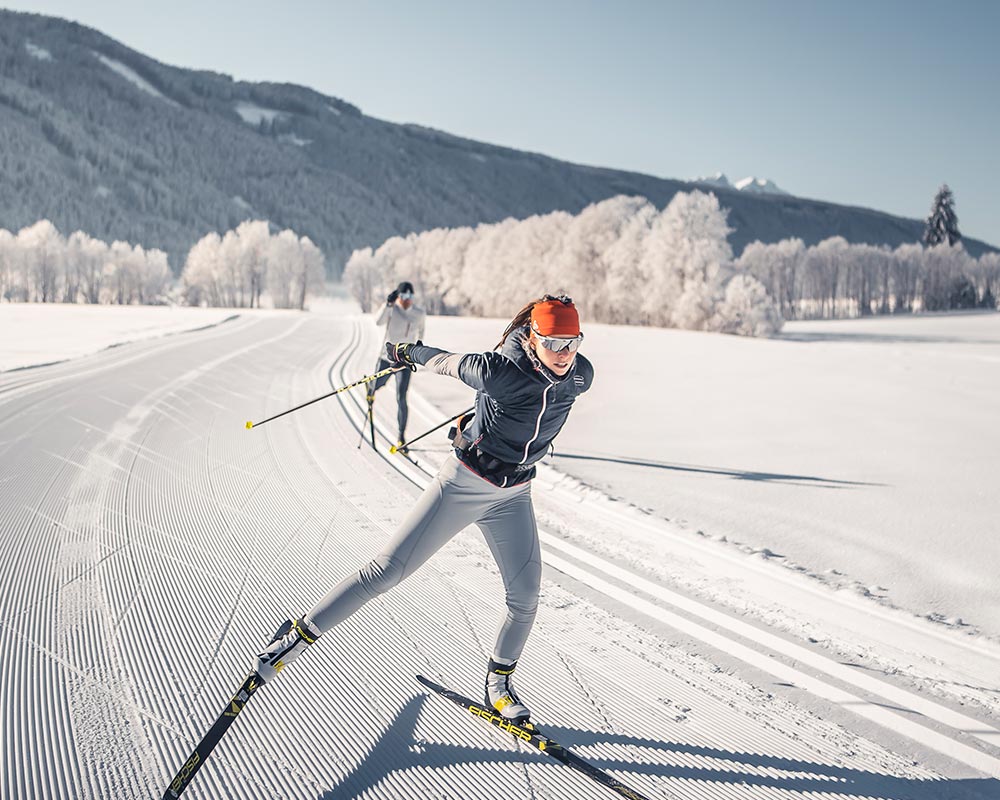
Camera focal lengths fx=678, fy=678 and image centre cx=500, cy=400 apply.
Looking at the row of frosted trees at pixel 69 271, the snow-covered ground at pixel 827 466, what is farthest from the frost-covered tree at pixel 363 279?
the snow-covered ground at pixel 827 466

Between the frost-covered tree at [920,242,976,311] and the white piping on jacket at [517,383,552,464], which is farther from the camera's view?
the frost-covered tree at [920,242,976,311]

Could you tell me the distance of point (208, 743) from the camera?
2699 mm

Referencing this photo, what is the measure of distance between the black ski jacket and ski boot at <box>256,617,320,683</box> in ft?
3.35

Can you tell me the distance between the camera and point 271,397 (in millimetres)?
12359

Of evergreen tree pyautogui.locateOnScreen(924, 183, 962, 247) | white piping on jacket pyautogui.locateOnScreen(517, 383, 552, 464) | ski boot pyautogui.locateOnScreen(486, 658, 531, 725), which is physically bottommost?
ski boot pyautogui.locateOnScreen(486, 658, 531, 725)

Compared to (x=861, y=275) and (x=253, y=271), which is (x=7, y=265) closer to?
(x=253, y=271)

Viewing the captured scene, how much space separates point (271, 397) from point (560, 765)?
10579mm

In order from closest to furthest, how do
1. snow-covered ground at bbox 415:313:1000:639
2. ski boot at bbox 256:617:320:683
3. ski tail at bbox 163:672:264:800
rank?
ski tail at bbox 163:672:264:800 → ski boot at bbox 256:617:320:683 → snow-covered ground at bbox 415:313:1000:639

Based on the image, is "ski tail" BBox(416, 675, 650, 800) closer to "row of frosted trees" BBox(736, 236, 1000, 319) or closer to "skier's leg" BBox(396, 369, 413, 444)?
"skier's leg" BBox(396, 369, 413, 444)

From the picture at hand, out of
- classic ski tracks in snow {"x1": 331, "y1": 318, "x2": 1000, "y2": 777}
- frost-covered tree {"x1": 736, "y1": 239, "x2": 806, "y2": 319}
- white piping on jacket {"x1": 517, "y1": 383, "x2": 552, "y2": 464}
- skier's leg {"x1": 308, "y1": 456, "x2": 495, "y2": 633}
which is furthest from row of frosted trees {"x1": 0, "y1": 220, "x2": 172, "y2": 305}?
white piping on jacket {"x1": 517, "y1": 383, "x2": 552, "y2": 464}

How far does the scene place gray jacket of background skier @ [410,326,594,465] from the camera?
2.90 m

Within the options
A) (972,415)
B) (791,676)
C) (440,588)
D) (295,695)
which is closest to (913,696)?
(791,676)

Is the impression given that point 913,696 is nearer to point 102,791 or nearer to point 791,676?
point 791,676

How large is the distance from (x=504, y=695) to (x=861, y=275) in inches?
4559
